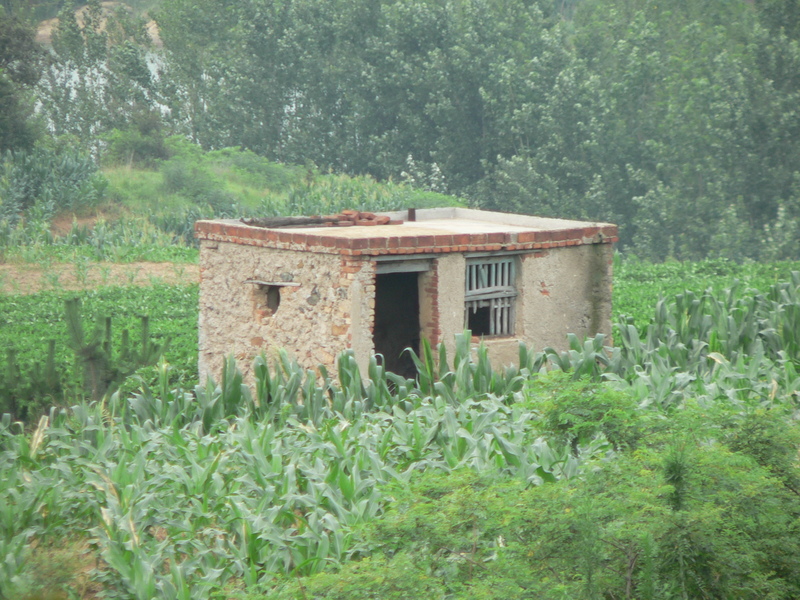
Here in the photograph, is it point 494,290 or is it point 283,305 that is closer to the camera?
point 283,305

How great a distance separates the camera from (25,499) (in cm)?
644

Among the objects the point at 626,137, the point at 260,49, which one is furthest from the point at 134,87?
the point at 626,137

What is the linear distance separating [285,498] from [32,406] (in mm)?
4083

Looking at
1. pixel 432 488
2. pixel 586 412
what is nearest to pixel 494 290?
pixel 586 412

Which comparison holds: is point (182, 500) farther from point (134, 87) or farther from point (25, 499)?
point (134, 87)

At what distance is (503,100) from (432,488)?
3352 cm

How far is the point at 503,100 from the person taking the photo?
37.5 m

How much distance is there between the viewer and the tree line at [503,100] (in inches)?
1259

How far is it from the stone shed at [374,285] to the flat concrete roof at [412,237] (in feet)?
0.04

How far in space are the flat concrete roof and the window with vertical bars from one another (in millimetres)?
267

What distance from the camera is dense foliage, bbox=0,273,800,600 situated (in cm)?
454

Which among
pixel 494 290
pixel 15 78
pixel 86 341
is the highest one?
pixel 15 78

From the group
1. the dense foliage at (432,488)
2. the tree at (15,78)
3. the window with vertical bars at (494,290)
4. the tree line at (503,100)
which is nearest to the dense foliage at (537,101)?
the tree line at (503,100)

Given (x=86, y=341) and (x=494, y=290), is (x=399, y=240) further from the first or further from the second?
(x=86, y=341)
